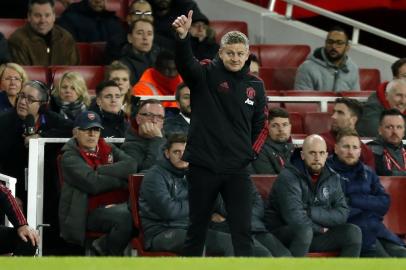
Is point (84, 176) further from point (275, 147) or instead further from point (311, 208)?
point (311, 208)

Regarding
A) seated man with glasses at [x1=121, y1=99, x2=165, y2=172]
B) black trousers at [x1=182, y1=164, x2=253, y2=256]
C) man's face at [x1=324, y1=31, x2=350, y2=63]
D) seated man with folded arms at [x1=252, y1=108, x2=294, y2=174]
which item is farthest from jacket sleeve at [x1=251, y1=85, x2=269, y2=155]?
man's face at [x1=324, y1=31, x2=350, y2=63]

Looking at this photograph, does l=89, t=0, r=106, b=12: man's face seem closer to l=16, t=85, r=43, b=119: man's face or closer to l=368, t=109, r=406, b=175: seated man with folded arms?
l=16, t=85, r=43, b=119: man's face

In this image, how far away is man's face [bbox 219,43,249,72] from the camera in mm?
8742

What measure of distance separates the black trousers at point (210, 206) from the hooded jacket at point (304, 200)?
1.04m

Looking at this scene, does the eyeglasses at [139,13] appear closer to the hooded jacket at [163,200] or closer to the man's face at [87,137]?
the man's face at [87,137]

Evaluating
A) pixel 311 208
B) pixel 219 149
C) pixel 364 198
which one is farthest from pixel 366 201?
pixel 219 149

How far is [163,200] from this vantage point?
31.6 feet

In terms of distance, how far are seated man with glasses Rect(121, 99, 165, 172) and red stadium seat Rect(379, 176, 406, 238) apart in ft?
5.43

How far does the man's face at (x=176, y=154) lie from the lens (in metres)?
9.72

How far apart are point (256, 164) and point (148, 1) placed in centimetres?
343

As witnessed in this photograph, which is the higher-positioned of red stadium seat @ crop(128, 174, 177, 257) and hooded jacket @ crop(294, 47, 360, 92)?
hooded jacket @ crop(294, 47, 360, 92)

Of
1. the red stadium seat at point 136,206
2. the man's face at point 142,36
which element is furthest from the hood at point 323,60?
the red stadium seat at point 136,206

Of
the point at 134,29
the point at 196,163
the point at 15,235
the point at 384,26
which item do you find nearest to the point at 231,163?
the point at 196,163

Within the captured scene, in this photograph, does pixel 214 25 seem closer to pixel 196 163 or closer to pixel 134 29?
pixel 134 29
